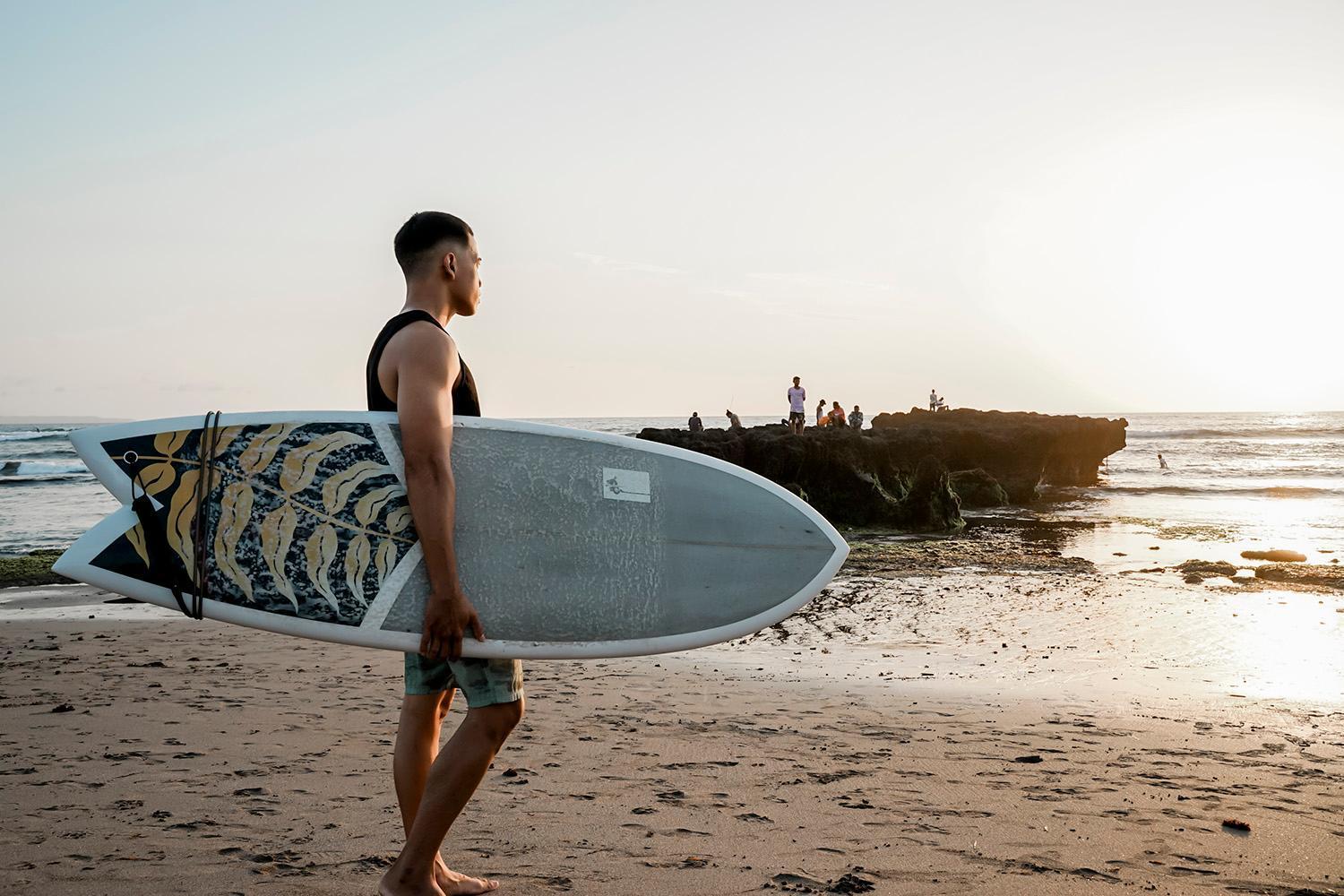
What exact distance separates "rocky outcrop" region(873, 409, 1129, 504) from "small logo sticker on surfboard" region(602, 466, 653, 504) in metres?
17.1

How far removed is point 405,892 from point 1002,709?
11.3ft

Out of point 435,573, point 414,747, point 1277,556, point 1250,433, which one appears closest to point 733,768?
point 414,747

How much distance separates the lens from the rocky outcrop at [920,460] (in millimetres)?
15977

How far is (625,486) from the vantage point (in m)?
2.86

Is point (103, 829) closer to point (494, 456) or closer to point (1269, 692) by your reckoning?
point (494, 456)

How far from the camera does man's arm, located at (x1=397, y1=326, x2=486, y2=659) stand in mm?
2207

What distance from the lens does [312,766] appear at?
12.3 ft

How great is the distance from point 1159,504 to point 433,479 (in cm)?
2150

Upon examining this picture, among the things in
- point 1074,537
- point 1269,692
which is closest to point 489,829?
point 1269,692

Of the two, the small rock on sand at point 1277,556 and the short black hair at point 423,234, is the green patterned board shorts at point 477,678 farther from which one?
the small rock on sand at point 1277,556

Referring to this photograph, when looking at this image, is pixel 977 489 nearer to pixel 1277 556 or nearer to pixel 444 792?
pixel 1277 556

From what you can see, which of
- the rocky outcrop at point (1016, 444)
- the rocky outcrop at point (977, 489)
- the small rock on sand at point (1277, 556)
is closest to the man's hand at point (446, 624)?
the small rock on sand at point (1277, 556)

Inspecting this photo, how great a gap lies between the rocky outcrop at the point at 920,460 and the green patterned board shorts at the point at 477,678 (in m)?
12.0

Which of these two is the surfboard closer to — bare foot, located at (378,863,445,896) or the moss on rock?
bare foot, located at (378,863,445,896)
